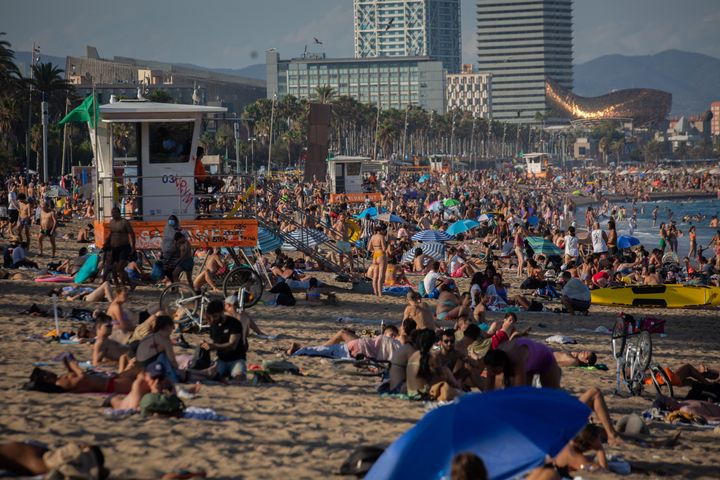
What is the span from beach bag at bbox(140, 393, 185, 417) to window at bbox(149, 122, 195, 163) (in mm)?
9714

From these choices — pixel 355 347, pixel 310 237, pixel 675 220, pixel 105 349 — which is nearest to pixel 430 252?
pixel 310 237

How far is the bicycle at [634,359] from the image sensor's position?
11953mm

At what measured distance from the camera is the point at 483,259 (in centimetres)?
3078

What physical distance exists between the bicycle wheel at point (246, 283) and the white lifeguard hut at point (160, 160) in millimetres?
1734

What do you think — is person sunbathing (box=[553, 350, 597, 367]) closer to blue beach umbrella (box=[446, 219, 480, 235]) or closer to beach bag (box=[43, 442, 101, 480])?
beach bag (box=[43, 442, 101, 480])

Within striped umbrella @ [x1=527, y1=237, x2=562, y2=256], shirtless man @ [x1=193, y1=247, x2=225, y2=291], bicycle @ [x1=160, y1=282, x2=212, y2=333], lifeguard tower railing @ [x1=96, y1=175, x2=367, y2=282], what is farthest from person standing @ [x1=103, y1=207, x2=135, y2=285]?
striped umbrella @ [x1=527, y1=237, x2=562, y2=256]

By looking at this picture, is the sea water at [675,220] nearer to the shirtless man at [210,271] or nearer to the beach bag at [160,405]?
the shirtless man at [210,271]

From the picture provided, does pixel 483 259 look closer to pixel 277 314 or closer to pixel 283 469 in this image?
pixel 277 314

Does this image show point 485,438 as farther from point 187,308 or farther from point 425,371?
point 187,308

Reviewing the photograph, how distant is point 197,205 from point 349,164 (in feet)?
101

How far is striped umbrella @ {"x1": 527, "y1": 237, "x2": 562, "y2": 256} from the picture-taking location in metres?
28.5

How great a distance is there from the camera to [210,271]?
18.6m

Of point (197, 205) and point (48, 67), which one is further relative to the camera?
point (48, 67)

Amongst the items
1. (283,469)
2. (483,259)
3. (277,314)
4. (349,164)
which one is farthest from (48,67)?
(283,469)
